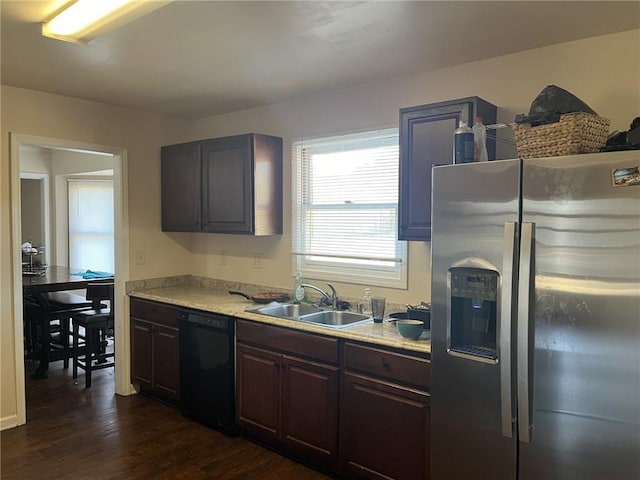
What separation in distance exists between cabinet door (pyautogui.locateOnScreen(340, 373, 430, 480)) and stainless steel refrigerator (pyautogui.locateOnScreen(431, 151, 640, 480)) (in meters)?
0.19

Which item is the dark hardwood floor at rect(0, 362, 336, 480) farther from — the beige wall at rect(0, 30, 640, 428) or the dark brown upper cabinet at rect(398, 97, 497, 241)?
the dark brown upper cabinet at rect(398, 97, 497, 241)

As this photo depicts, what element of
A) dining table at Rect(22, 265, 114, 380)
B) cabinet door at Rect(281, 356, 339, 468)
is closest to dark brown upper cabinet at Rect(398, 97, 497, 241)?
cabinet door at Rect(281, 356, 339, 468)

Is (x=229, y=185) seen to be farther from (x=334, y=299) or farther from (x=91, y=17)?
(x=91, y=17)

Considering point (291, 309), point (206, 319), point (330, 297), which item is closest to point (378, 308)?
point (330, 297)

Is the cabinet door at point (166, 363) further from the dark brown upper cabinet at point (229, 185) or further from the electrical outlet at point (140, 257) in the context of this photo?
the dark brown upper cabinet at point (229, 185)

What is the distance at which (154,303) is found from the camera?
4102 mm

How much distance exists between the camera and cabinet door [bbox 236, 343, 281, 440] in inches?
126

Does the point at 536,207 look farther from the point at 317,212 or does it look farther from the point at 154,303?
the point at 154,303

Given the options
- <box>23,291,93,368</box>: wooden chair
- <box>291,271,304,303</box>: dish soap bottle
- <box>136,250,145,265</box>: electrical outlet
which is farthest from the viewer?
<box>23,291,93,368</box>: wooden chair

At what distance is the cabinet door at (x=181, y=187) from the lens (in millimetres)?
4250

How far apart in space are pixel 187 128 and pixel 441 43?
285 centimetres

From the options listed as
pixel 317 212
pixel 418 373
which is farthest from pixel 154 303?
pixel 418 373

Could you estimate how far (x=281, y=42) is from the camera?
2631mm

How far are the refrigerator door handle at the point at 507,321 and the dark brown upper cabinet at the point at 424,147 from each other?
776 mm
